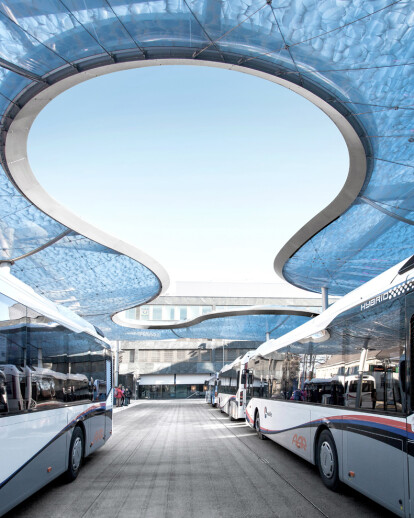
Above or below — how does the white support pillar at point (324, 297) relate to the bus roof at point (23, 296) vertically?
above

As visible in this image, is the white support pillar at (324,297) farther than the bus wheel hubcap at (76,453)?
Yes

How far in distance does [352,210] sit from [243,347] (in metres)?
49.9

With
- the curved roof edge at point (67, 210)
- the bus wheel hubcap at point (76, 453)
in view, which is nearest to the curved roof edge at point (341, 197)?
the curved roof edge at point (67, 210)

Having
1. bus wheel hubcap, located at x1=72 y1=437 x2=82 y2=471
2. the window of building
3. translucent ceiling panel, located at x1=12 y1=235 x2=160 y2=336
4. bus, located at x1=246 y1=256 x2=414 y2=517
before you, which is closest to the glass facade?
bus wheel hubcap, located at x1=72 y1=437 x2=82 y2=471

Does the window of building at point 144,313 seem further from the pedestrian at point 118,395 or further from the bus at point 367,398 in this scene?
the bus at point 367,398

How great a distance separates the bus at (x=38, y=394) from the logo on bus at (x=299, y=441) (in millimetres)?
4331

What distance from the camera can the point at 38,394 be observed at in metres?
6.86

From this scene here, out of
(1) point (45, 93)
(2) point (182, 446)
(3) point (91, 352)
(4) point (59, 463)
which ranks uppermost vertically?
(1) point (45, 93)

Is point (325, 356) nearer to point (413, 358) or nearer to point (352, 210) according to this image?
point (413, 358)

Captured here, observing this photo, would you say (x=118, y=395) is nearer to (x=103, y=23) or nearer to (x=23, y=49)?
(x=23, y=49)

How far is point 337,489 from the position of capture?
7.80 meters

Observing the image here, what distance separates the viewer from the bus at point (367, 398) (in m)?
5.56

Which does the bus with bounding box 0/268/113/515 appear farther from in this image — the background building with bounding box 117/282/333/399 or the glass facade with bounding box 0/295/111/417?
the background building with bounding box 117/282/333/399

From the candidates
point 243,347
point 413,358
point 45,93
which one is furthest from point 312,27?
point 243,347
